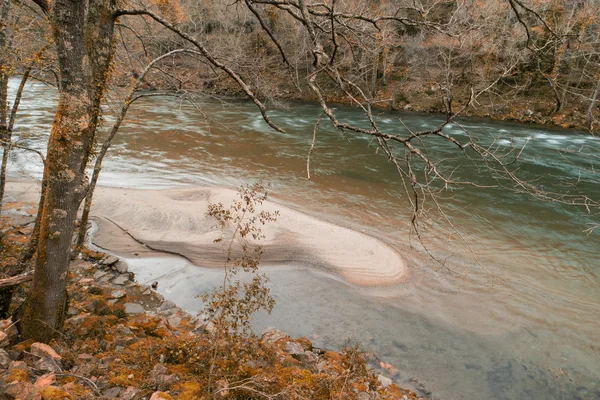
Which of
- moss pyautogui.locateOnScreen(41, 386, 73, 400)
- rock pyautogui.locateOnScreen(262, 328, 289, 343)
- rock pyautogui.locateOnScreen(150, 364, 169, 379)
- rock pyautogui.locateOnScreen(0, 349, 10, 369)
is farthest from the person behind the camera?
rock pyautogui.locateOnScreen(262, 328, 289, 343)

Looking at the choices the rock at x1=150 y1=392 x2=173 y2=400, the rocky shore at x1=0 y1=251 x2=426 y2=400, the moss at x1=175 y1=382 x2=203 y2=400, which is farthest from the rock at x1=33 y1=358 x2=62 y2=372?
the moss at x1=175 y1=382 x2=203 y2=400

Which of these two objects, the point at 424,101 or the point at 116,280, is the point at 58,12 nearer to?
the point at 116,280

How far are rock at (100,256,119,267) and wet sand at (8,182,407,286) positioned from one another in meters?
0.82

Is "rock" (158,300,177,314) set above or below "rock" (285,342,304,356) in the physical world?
→ below

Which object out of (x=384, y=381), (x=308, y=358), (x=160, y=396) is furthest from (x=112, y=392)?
(x=384, y=381)

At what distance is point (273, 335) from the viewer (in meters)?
6.06

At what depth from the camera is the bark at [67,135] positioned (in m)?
2.94

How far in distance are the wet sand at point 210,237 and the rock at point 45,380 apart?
565 cm

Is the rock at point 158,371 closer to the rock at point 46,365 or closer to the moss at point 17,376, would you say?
the rock at point 46,365

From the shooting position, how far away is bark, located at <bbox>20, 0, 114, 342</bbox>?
116 inches

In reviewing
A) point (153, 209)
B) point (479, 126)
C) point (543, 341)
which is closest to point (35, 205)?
point (153, 209)

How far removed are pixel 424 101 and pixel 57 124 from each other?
28644mm

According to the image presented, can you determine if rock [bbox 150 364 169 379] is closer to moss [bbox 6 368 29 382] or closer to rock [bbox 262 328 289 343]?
moss [bbox 6 368 29 382]

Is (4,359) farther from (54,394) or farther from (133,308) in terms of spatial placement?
(133,308)
